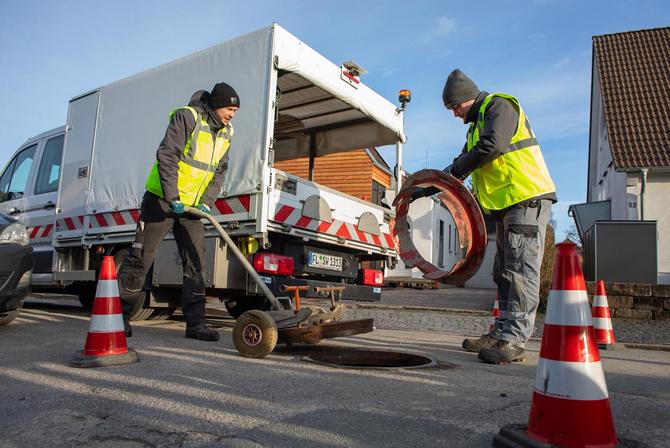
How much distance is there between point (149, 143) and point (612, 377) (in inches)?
203

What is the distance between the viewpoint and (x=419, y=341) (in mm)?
5547

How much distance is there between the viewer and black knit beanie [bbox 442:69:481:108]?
14.5ft

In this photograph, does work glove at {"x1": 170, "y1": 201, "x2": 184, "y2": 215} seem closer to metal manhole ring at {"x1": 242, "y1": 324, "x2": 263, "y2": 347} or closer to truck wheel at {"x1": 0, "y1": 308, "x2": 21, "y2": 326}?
metal manhole ring at {"x1": 242, "y1": 324, "x2": 263, "y2": 347}

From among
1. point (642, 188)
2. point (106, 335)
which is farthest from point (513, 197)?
point (642, 188)

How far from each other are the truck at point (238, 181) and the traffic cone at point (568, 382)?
313 cm

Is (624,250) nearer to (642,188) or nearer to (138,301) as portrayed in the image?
(642,188)

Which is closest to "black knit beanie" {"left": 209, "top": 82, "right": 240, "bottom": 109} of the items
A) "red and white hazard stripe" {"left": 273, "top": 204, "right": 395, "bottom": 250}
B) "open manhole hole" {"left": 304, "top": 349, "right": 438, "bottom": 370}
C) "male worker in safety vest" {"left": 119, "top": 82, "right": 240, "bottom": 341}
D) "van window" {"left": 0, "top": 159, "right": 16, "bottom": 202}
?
"male worker in safety vest" {"left": 119, "top": 82, "right": 240, "bottom": 341}

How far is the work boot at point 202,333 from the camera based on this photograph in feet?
16.1

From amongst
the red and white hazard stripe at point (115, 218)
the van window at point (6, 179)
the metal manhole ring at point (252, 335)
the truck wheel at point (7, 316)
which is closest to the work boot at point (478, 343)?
the metal manhole ring at point (252, 335)

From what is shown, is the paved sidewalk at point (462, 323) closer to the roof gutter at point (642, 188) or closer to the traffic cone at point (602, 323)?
the traffic cone at point (602, 323)

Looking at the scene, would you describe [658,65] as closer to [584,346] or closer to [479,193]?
[479,193]

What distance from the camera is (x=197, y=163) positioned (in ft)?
15.9

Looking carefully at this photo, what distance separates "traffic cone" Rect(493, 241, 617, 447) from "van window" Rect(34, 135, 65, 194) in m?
7.18

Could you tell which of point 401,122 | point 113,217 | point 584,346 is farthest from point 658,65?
point 584,346
